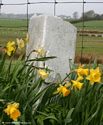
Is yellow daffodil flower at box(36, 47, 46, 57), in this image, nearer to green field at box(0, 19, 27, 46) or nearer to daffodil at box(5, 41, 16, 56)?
daffodil at box(5, 41, 16, 56)

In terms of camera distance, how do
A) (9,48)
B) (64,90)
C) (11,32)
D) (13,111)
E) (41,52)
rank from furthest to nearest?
(11,32) → (41,52) → (9,48) → (64,90) → (13,111)

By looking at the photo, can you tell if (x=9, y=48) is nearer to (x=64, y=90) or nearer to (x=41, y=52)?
(x=41, y=52)

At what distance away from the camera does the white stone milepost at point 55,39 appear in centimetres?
452

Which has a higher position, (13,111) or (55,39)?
(55,39)

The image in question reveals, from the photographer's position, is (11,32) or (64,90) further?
(11,32)

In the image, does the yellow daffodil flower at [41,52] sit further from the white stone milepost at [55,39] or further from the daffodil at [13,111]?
the daffodil at [13,111]

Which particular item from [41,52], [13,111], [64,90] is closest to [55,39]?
[41,52]

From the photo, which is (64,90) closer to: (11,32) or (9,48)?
(9,48)

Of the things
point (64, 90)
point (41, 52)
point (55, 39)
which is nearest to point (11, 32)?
point (55, 39)

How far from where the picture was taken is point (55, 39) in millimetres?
4602

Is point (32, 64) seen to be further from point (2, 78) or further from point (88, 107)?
point (88, 107)

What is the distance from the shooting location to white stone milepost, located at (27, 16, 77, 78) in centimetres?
452

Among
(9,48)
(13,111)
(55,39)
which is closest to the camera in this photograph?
(13,111)

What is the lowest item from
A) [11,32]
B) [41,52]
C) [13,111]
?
[13,111]
